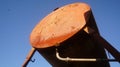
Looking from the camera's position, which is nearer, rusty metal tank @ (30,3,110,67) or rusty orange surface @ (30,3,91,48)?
rusty metal tank @ (30,3,110,67)

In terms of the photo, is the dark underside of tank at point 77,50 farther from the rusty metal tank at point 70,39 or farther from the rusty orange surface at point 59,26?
the rusty orange surface at point 59,26

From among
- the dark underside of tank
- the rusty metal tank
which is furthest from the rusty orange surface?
the dark underside of tank

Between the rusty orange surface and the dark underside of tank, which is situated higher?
the rusty orange surface

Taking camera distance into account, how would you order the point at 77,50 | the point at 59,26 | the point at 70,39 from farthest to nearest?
the point at 59,26 < the point at 77,50 < the point at 70,39

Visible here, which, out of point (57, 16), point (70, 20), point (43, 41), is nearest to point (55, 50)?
point (43, 41)

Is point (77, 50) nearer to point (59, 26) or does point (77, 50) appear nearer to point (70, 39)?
point (70, 39)

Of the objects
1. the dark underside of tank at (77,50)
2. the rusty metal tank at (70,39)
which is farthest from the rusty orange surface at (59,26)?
the dark underside of tank at (77,50)

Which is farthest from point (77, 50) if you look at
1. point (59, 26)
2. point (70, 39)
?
point (59, 26)

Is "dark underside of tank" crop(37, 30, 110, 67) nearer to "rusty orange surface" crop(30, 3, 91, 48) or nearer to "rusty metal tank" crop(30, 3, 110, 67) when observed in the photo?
"rusty metal tank" crop(30, 3, 110, 67)
